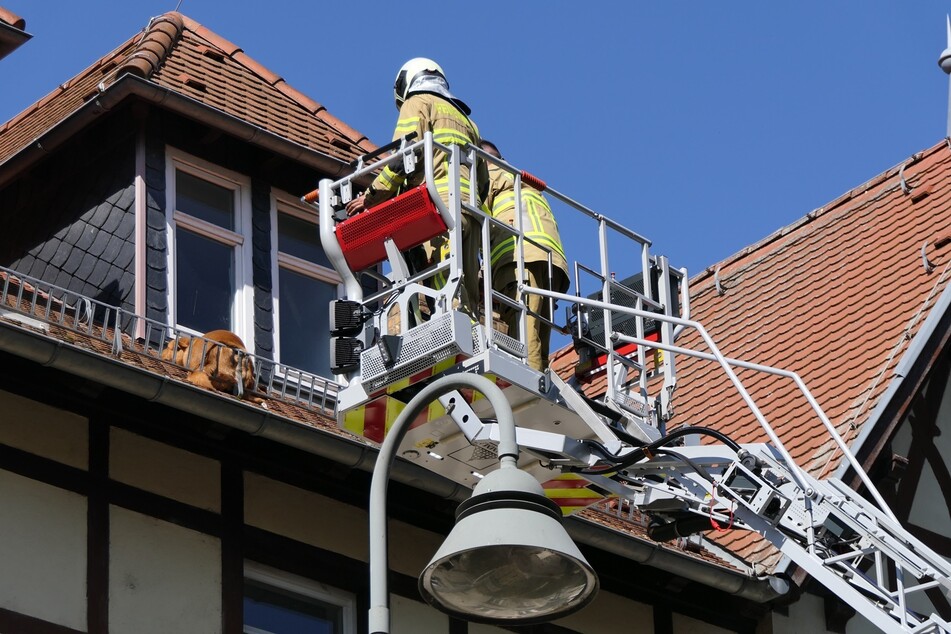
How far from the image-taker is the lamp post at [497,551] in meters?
9.06

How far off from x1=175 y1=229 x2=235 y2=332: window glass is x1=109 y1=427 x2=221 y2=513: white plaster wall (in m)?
1.44

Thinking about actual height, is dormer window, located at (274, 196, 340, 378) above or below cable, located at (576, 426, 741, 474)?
above

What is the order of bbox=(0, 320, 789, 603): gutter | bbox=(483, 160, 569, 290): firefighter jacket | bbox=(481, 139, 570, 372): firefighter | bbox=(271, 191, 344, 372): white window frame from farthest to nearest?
bbox=(271, 191, 344, 372): white window frame → bbox=(483, 160, 569, 290): firefighter jacket → bbox=(481, 139, 570, 372): firefighter → bbox=(0, 320, 789, 603): gutter

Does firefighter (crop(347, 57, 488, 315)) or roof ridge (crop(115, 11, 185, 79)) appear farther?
roof ridge (crop(115, 11, 185, 79))

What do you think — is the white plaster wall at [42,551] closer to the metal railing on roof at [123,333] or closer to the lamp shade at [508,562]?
the metal railing on roof at [123,333]

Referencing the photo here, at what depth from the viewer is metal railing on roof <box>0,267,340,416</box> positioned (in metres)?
12.6

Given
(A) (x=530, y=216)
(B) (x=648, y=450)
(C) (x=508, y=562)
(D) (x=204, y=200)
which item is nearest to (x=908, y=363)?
(A) (x=530, y=216)

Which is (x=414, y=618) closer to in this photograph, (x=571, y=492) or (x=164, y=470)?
(x=571, y=492)

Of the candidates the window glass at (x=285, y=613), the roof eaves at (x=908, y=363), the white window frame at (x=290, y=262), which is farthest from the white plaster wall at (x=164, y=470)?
the roof eaves at (x=908, y=363)

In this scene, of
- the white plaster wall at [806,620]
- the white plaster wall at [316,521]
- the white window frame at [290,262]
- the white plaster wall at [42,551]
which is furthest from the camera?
the white plaster wall at [806,620]

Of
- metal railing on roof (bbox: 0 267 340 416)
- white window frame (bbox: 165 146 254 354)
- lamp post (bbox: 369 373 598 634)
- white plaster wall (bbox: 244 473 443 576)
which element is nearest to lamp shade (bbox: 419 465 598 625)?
lamp post (bbox: 369 373 598 634)

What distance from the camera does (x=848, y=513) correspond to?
12578 millimetres

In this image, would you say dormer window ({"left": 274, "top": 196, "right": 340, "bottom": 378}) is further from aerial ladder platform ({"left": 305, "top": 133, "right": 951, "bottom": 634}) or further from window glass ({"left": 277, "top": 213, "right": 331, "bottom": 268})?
aerial ladder platform ({"left": 305, "top": 133, "right": 951, "bottom": 634})

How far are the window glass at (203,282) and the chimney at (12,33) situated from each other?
5.15ft
